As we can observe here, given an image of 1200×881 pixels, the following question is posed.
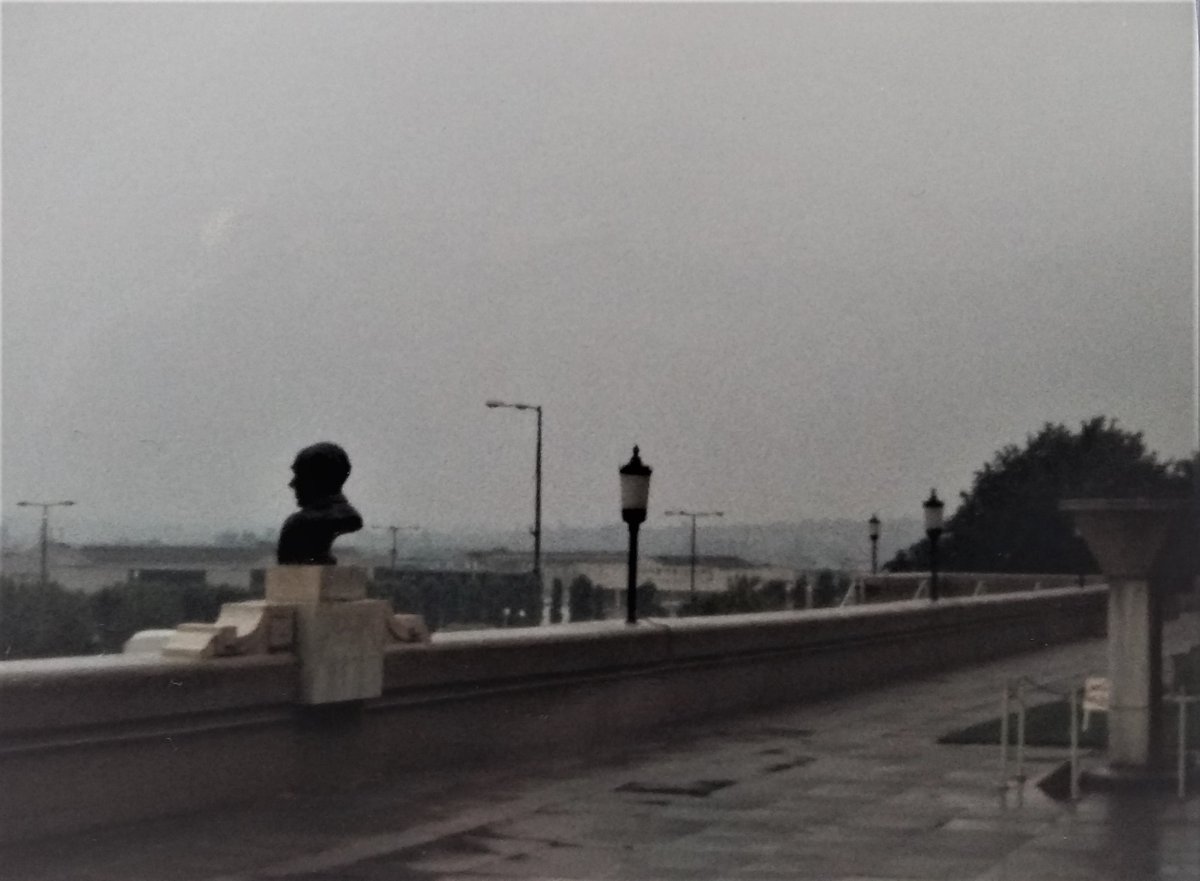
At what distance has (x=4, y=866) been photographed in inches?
262

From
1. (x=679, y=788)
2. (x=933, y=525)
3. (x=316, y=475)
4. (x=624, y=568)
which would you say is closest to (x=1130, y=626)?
(x=679, y=788)

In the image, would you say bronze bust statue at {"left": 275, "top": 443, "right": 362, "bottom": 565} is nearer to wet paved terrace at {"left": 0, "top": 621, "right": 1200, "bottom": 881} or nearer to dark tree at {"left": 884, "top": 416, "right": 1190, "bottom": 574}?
wet paved terrace at {"left": 0, "top": 621, "right": 1200, "bottom": 881}

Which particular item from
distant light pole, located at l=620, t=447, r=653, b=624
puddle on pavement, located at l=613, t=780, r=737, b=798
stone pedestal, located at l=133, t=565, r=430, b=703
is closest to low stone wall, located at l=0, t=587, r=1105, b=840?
stone pedestal, located at l=133, t=565, r=430, b=703

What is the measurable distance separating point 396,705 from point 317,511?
4.56 feet

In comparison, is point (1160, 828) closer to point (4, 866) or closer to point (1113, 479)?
point (1113, 479)

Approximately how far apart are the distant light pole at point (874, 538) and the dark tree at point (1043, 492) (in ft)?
2.46

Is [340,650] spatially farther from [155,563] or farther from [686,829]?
[155,563]

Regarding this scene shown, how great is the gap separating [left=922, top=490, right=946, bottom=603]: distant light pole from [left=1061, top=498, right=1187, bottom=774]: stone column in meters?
3.89

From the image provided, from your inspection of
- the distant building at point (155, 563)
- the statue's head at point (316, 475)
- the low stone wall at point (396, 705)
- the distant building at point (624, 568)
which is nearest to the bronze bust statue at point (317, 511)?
the statue's head at point (316, 475)

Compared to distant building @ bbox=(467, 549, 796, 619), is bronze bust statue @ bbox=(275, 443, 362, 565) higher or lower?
higher

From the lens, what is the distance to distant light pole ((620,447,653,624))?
12188 millimetres

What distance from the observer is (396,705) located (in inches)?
373

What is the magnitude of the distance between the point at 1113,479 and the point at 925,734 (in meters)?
3.48

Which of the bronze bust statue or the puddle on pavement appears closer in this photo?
the bronze bust statue
